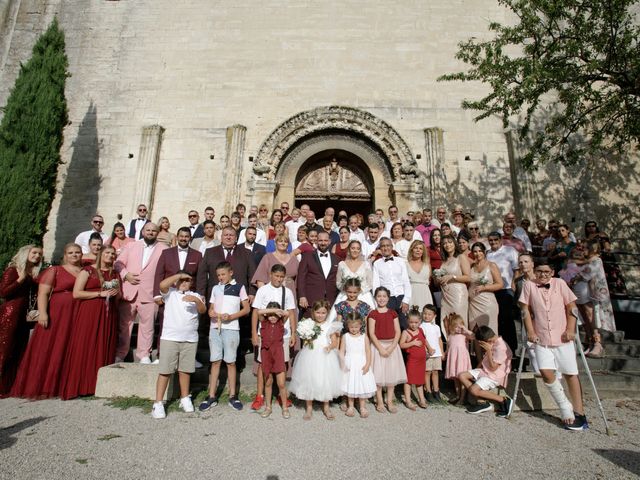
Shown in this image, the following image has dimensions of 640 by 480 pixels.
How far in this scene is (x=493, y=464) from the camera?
9.86ft

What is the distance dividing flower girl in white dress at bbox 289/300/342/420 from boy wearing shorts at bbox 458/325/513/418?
68.0 inches

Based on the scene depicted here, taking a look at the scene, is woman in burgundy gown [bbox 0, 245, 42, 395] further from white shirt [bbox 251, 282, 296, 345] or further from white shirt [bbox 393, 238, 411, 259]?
white shirt [bbox 393, 238, 411, 259]

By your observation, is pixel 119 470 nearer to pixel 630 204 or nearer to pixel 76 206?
pixel 76 206

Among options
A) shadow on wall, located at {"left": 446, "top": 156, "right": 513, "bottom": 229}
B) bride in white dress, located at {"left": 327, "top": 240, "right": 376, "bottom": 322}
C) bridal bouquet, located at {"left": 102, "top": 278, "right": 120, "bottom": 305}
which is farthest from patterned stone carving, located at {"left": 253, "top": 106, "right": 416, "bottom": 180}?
bridal bouquet, located at {"left": 102, "top": 278, "right": 120, "bottom": 305}

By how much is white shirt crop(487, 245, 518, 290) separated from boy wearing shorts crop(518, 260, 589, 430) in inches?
50.6

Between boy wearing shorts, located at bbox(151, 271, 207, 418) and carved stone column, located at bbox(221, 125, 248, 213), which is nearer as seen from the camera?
boy wearing shorts, located at bbox(151, 271, 207, 418)

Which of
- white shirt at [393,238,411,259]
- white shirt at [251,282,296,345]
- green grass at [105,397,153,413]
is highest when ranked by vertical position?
white shirt at [393,238,411,259]

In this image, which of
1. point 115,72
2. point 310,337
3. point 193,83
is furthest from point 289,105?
point 310,337

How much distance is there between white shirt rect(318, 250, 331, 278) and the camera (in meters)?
5.23

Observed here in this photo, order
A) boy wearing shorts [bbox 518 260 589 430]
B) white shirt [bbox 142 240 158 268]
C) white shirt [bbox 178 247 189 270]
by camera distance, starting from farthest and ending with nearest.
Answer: white shirt [bbox 142 240 158 268], white shirt [bbox 178 247 189 270], boy wearing shorts [bbox 518 260 589 430]

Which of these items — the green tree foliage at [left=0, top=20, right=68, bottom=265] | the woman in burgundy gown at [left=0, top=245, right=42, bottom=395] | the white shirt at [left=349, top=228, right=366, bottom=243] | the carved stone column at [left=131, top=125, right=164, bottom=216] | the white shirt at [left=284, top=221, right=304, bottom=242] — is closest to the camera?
the woman in burgundy gown at [left=0, top=245, right=42, bottom=395]

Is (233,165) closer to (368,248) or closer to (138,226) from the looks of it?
(138,226)

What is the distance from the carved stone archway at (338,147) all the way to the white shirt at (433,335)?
546cm

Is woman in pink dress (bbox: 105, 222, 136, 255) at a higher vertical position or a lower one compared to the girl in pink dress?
higher
